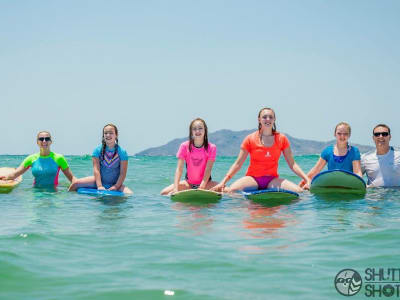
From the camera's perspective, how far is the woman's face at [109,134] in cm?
1001

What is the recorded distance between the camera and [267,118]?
921cm

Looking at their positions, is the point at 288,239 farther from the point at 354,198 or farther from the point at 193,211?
the point at 354,198

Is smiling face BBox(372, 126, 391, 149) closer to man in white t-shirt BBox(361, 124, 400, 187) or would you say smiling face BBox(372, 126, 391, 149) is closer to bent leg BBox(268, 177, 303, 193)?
man in white t-shirt BBox(361, 124, 400, 187)

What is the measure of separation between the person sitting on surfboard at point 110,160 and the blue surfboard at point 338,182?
12.8 feet

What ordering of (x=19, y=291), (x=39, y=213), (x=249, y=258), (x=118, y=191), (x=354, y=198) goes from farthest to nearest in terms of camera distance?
1. (x=118, y=191)
2. (x=354, y=198)
3. (x=39, y=213)
4. (x=249, y=258)
5. (x=19, y=291)

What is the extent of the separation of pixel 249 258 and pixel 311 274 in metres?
0.67

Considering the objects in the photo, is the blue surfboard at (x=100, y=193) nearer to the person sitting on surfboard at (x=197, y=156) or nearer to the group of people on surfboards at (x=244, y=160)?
the group of people on surfboards at (x=244, y=160)

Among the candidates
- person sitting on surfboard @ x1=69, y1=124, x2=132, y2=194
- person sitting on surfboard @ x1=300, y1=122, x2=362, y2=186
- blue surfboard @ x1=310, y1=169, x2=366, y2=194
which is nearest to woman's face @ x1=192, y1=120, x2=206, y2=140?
person sitting on surfboard @ x1=69, y1=124, x2=132, y2=194

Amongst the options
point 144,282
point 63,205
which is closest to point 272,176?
point 63,205

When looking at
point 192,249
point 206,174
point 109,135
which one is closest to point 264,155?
point 206,174

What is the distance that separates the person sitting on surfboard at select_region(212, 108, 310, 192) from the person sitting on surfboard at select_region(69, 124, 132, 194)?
220 cm

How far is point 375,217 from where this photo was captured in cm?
703

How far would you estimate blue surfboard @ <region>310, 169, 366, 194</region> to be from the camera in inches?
374

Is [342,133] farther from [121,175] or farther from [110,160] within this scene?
[110,160]
